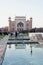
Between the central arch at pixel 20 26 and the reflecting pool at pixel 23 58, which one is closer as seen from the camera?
the reflecting pool at pixel 23 58

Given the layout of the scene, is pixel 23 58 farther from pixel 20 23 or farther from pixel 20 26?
pixel 20 26

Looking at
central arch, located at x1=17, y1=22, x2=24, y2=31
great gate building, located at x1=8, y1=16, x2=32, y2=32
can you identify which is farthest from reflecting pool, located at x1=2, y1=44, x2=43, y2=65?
central arch, located at x1=17, y1=22, x2=24, y2=31

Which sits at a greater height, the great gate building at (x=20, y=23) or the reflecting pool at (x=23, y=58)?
the reflecting pool at (x=23, y=58)

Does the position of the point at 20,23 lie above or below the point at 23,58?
below

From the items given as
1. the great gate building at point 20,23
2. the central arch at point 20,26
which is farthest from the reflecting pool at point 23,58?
the central arch at point 20,26

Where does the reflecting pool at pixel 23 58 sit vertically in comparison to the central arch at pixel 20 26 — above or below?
above

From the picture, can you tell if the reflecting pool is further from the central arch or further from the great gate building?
the central arch

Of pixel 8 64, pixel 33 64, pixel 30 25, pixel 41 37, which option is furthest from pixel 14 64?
pixel 30 25

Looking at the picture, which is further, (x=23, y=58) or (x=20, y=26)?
(x=20, y=26)

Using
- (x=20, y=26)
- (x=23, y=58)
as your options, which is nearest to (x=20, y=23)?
(x=20, y=26)

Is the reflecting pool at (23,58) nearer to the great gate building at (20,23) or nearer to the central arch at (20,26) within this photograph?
the great gate building at (20,23)

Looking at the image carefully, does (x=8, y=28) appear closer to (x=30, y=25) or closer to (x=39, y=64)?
(x=30, y=25)

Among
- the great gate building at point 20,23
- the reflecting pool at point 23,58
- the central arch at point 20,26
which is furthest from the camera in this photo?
the central arch at point 20,26

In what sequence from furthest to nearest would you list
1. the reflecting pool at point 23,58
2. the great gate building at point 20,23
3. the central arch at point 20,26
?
the central arch at point 20,26 → the great gate building at point 20,23 → the reflecting pool at point 23,58
